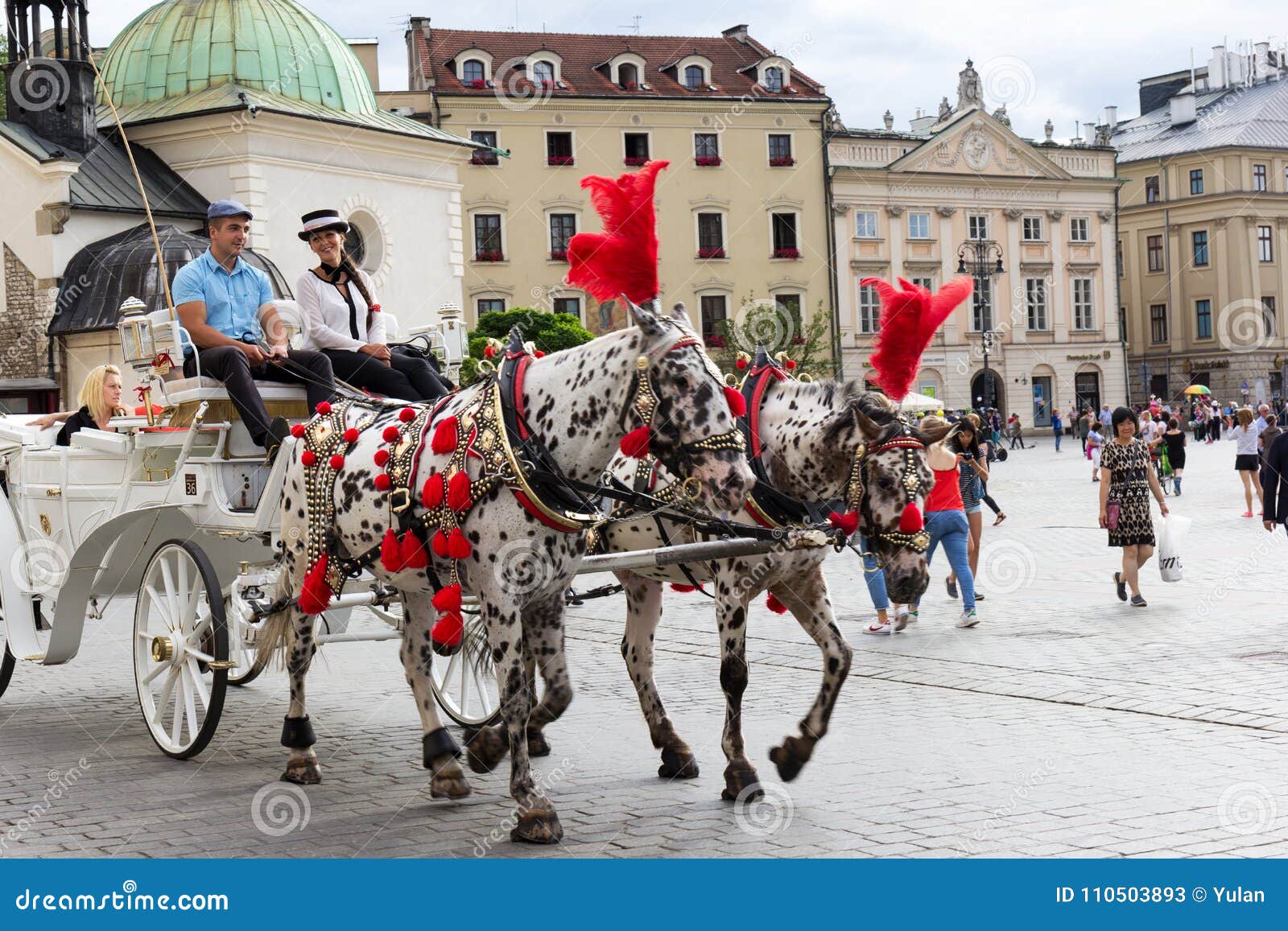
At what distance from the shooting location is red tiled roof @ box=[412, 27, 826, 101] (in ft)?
183

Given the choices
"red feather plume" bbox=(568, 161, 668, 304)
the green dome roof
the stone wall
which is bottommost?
"red feather plume" bbox=(568, 161, 668, 304)

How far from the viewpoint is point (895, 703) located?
877cm

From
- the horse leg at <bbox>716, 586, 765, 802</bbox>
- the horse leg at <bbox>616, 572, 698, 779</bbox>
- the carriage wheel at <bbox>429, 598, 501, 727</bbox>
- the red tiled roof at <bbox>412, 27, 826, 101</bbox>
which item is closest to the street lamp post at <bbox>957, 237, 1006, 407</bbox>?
the red tiled roof at <bbox>412, 27, 826, 101</bbox>

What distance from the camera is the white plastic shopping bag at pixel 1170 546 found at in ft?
42.0

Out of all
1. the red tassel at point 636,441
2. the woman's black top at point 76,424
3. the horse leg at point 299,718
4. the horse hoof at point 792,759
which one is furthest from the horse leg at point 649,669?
the woman's black top at point 76,424

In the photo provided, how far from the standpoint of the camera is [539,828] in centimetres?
578

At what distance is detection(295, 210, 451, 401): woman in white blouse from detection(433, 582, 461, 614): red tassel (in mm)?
2208

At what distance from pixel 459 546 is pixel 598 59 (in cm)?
5541

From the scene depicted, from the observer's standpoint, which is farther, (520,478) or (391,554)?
(391,554)

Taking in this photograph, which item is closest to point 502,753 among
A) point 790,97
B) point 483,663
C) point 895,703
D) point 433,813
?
point 433,813

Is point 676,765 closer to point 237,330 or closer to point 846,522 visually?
point 846,522

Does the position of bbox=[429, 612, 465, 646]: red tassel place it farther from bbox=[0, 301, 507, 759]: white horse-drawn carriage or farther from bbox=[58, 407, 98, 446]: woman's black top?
bbox=[58, 407, 98, 446]: woman's black top

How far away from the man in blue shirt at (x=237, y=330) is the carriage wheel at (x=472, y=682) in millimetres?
1451

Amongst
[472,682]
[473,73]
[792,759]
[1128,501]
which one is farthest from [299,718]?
[473,73]
